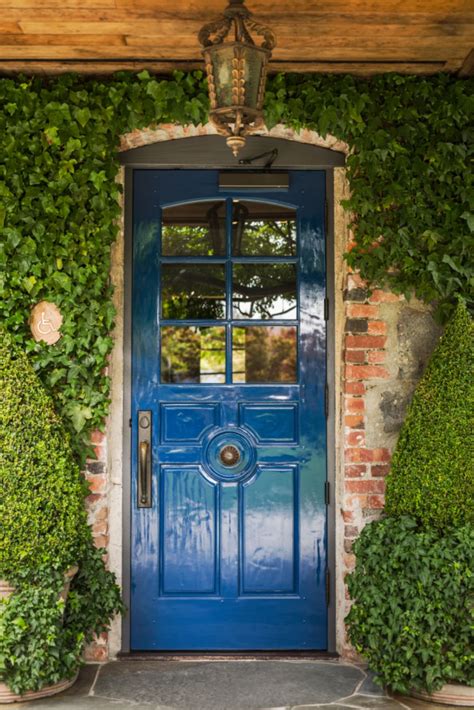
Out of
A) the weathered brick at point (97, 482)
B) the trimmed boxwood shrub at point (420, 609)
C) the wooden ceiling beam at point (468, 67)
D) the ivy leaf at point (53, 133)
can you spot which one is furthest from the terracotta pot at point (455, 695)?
the ivy leaf at point (53, 133)

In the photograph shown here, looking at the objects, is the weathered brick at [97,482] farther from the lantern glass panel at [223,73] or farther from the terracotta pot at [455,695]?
the lantern glass panel at [223,73]

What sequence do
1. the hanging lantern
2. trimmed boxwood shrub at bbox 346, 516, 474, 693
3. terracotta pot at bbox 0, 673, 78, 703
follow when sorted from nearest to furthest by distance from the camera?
the hanging lantern
trimmed boxwood shrub at bbox 346, 516, 474, 693
terracotta pot at bbox 0, 673, 78, 703

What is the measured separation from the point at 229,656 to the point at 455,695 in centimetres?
116

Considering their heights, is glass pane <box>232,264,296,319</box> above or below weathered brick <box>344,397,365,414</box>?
above

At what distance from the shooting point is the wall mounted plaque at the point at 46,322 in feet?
13.5

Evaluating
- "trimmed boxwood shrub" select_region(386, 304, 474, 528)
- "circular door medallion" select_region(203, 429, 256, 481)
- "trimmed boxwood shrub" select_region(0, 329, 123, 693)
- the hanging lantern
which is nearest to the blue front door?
"circular door medallion" select_region(203, 429, 256, 481)

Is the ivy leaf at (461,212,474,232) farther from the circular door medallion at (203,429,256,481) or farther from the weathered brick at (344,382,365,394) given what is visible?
the circular door medallion at (203,429,256,481)

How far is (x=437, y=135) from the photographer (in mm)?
4188

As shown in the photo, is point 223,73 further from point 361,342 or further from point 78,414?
point 78,414

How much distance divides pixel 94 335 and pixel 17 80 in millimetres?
1334

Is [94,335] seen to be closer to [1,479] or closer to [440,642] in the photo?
[1,479]

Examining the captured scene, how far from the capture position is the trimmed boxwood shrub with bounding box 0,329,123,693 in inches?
138

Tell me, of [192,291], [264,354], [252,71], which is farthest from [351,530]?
[252,71]

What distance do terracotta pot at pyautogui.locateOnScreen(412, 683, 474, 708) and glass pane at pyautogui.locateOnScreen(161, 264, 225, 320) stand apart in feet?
6.69
